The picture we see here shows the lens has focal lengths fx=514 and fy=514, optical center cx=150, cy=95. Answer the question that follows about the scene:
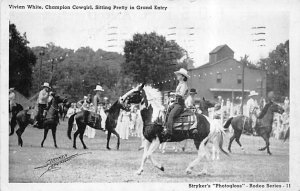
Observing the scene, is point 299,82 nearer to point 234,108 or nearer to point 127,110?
point 234,108

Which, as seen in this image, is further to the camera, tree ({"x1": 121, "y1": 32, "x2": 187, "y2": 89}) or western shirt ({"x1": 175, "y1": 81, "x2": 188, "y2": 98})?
tree ({"x1": 121, "y1": 32, "x2": 187, "y2": 89})

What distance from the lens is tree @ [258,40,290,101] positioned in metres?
8.90

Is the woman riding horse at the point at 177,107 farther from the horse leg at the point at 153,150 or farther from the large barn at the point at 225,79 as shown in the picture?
the large barn at the point at 225,79

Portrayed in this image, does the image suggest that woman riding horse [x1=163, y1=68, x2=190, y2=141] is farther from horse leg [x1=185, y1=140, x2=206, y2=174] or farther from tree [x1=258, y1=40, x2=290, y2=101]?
tree [x1=258, y1=40, x2=290, y2=101]

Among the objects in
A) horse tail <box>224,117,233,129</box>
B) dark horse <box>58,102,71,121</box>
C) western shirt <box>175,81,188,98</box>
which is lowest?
horse tail <box>224,117,233,129</box>

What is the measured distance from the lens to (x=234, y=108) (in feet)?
29.8

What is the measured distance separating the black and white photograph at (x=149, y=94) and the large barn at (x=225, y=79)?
0.7 inches

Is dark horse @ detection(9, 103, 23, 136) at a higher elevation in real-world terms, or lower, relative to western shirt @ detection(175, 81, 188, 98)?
lower

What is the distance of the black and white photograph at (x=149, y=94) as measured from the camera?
28.0ft

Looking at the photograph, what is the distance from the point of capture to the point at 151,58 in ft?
29.2

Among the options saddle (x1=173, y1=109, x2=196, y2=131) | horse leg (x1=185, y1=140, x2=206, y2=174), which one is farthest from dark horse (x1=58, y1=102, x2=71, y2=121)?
horse leg (x1=185, y1=140, x2=206, y2=174)

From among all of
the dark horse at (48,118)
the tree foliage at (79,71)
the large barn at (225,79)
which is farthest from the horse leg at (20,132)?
the large barn at (225,79)

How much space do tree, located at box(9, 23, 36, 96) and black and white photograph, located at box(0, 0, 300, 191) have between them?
17 millimetres
